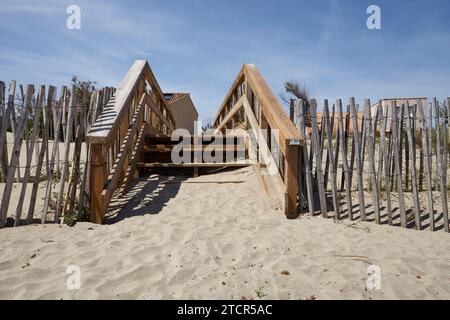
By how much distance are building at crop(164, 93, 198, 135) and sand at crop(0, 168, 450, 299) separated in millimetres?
20464

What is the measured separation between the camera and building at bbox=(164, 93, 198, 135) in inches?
945

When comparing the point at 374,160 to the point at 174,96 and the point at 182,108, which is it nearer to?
the point at 182,108

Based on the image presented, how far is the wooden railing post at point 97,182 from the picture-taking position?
313cm

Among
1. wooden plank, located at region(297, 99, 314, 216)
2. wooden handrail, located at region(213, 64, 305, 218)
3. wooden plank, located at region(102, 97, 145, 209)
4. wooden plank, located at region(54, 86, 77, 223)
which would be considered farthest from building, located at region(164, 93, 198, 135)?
wooden plank, located at region(54, 86, 77, 223)

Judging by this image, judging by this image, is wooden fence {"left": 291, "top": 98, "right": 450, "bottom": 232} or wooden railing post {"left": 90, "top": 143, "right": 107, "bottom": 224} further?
wooden fence {"left": 291, "top": 98, "right": 450, "bottom": 232}

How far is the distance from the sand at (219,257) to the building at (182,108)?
20464 millimetres

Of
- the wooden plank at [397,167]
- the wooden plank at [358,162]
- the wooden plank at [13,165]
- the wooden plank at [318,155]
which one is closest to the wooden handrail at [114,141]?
the wooden plank at [13,165]

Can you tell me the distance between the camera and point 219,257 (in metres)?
Result: 2.41

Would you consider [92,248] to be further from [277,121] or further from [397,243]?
[397,243]

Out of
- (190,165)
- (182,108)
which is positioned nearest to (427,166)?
(190,165)

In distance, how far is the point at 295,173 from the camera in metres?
3.39

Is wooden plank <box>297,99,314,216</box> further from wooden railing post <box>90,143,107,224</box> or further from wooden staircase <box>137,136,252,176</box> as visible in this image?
wooden railing post <box>90,143,107,224</box>

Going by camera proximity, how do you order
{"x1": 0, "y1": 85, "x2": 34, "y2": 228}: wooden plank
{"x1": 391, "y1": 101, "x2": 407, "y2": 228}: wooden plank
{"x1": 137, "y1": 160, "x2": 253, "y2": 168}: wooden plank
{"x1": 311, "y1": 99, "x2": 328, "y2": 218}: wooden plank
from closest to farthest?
{"x1": 0, "y1": 85, "x2": 34, "y2": 228}: wooden plank
{"x1": 391, "y1": 101, "x2": 407, "y2": 228}: wooden plank
{"x1": 311, "y1": 99, "x2": 328, "y2": 218}: wooden plank
{"x1": 137, "y1": 160, "x2": 253, "y2": 168}: wooden plank
